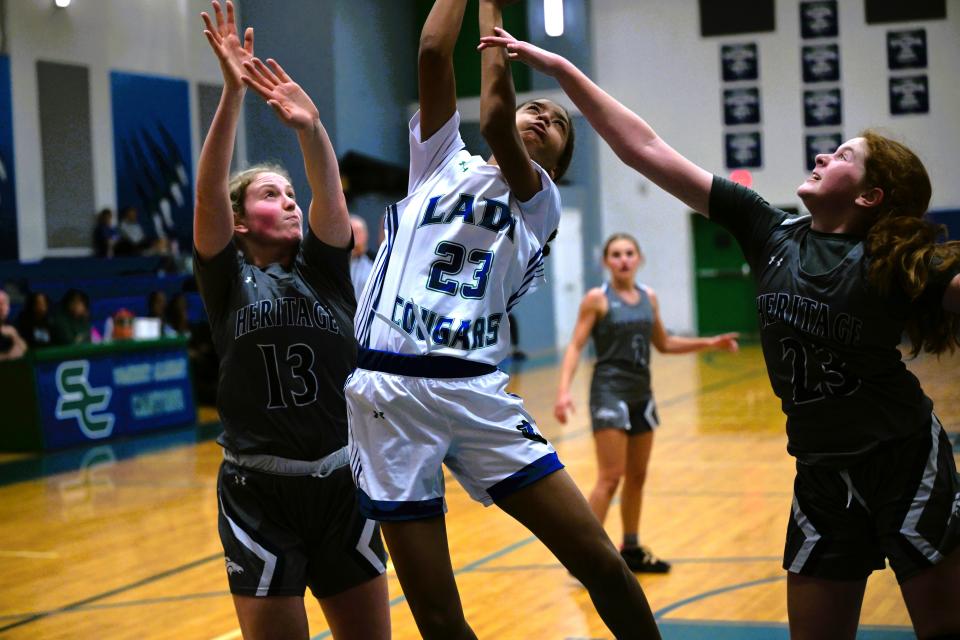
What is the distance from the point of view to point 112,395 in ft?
38.5

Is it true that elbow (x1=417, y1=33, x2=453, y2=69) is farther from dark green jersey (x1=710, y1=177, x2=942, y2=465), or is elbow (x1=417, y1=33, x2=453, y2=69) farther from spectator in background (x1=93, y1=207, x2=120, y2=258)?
spectator in background (x1=93, y1=207, x2=120, y2=258)

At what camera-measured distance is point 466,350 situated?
274cm

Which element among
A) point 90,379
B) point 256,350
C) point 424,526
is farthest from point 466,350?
point 90,379

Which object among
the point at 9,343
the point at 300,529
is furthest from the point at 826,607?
the point at 9,343

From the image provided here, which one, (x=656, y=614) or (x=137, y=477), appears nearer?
(x=656, y=614)

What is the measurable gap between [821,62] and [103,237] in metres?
13.6

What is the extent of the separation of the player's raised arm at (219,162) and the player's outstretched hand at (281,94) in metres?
0.04

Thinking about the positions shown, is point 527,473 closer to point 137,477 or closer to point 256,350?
point 256,350

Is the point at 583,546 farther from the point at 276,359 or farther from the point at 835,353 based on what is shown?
the point at 276,359

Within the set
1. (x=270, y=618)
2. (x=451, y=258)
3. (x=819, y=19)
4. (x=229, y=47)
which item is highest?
(x=819, y=19)

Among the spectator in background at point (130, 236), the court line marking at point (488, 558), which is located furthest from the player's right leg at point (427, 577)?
the spectator in background at point (130, 236)

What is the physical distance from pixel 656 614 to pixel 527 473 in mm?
2727

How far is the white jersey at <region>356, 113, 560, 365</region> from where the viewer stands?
2736 millimetres

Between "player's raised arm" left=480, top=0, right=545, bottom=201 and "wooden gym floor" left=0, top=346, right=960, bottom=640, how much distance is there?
2704 mm
